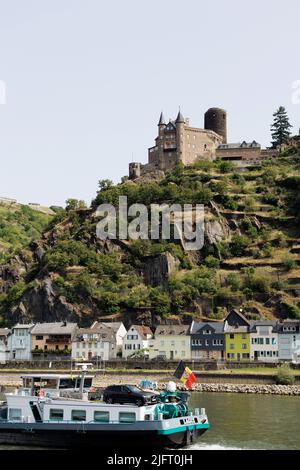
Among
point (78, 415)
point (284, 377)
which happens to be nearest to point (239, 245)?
point (284, 377)

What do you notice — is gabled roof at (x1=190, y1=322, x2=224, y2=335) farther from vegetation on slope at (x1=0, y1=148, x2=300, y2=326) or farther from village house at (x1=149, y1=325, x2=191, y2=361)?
vegetation on slope at (x1=0, y1=148, x2=300, y2=326)

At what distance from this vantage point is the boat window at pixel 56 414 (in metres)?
37.7

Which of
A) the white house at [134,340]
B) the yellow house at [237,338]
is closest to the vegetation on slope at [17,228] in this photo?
the white house at [134,340]

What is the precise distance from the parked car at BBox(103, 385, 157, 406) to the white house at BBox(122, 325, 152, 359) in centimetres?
4876

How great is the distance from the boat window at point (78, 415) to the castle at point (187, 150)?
307 ft

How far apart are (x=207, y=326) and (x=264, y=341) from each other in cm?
701

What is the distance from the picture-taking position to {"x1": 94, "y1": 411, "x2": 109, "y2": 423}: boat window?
36938mm

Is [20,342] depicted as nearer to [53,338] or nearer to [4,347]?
[4,347]

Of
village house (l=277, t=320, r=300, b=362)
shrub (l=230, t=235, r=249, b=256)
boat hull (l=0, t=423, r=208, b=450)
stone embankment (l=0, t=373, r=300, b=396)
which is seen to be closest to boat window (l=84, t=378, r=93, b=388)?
boat hull (l=0, t=423, r=208, b=450)

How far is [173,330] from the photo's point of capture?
8788 centimetres

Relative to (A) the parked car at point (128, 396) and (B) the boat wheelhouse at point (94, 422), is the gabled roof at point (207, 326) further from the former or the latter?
(A) the parked car at point (128, 396)

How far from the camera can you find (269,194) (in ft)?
385

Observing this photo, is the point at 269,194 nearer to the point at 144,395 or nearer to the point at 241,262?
the point at 241,262

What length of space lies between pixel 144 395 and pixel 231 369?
37.8 meters
